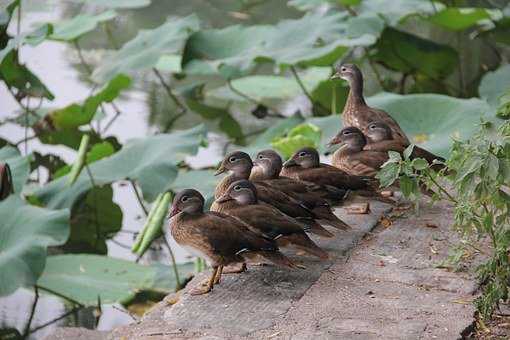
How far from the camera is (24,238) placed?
5855mm

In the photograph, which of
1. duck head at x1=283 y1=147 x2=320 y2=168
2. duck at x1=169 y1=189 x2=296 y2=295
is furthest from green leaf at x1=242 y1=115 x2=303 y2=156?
duck at x1=169 y1=189 x2=296 y2=295

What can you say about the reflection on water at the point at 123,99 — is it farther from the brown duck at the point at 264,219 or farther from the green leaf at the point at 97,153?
the brown duck at the point at 264,219

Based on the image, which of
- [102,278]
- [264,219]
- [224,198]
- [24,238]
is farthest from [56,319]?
[264,219]

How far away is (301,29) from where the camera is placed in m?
8.82

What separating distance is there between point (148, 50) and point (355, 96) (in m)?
2.81

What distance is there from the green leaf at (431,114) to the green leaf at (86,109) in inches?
75.5

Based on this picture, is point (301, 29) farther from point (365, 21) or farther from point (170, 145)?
point (170, 145)

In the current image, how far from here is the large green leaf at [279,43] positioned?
8461mm

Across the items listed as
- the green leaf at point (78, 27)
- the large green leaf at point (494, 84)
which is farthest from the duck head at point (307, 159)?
the green leaf at point (78, 27)

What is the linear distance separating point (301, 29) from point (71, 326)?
3.54 meters

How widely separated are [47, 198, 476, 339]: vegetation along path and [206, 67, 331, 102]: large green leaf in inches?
204

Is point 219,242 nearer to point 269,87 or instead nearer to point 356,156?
point 356,156

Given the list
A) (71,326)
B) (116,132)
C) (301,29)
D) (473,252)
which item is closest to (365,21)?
(301,29)

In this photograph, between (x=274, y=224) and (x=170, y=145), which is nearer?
(x=274, y=224)
